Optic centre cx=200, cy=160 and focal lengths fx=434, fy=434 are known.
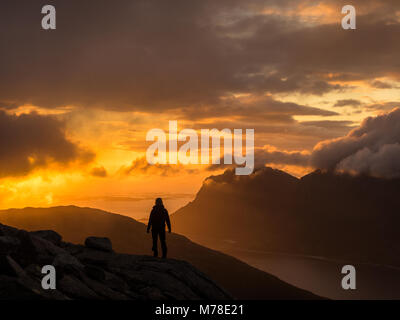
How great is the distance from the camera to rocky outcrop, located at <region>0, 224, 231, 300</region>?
2334cm

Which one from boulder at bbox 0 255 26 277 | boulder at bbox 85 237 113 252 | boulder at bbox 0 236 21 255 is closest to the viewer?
boulder at bbox 0 255 26 277

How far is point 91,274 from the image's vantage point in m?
27.9

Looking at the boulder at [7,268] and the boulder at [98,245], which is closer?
the boulder at [7,268]

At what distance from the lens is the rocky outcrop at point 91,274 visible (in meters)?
23.3

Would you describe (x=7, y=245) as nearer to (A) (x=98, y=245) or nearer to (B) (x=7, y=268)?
(B) (x=7, y=268)

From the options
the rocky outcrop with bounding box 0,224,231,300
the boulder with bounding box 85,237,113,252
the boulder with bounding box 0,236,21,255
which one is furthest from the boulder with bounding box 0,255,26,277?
the boulder with bounding box 85,237,113,252

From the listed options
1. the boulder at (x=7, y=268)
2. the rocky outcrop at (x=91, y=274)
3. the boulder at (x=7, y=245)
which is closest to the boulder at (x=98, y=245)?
the rocky outcrop at (x=91, y=274)

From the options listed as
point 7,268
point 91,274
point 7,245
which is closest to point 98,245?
point 91,274

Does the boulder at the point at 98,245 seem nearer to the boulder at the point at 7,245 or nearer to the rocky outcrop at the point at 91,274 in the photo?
the rocky outcrop at the point at 91,274

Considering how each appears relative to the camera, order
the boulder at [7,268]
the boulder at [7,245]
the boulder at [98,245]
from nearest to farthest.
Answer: the boulder at [7,268]
the boulder at [7,245]
the boulder at [98,245]

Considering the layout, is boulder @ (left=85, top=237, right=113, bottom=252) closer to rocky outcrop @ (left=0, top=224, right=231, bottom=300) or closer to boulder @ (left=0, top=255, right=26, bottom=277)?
rocky outcrop @ (left=0, top=224, right=231, bottom=300)
